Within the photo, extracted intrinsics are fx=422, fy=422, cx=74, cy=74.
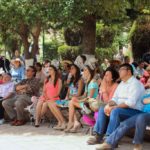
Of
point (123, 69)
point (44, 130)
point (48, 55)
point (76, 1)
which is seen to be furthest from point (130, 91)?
point (48, 55)

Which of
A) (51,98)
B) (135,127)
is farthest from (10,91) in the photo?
(135,127)

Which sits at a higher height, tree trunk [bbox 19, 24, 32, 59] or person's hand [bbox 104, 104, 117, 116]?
tree trunk [bbox 19, 24, 32, 59]

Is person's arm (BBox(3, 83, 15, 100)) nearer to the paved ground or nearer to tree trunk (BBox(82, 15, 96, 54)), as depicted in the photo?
the paved ground

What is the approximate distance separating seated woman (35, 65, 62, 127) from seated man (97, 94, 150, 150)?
2.13 m

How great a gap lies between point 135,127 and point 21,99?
139 inches

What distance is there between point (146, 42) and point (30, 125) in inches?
523

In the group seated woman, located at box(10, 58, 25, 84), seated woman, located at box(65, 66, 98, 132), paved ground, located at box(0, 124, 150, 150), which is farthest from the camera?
seated woman, located at box(10, 58, 25, 84)

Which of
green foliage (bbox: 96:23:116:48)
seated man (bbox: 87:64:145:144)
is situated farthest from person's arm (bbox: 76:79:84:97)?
green foliage (bbox: 96:23:116:48)

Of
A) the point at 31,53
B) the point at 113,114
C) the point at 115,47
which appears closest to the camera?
the point at 113,114

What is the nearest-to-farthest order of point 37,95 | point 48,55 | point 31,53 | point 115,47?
point 37,95 < point 31,53 < point 115,47 < point 48,55

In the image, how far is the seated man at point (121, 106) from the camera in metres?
7.07

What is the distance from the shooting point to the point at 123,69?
7484 millimetres

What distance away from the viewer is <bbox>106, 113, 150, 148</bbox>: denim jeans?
6.69m

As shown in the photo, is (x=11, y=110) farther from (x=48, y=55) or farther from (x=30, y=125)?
(x=48, y=55)
